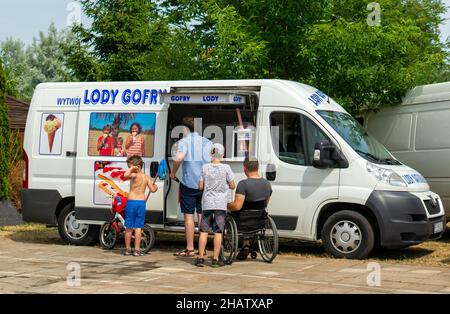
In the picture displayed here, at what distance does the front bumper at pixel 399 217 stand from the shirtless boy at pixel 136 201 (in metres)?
3.28

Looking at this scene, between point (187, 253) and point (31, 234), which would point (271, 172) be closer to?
point (187, 253)

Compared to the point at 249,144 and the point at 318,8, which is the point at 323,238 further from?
the point at 318,8

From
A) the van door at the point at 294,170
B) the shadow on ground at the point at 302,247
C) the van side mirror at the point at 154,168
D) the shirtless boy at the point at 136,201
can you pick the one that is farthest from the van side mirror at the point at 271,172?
the van side mirror at the point at 154,168

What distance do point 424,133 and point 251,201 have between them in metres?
4.20

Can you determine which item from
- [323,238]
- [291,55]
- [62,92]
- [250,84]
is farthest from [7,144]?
[323,238]

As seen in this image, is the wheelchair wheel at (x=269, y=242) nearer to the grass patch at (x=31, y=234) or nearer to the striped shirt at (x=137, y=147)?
the striped shirt at (x=137, y=147)

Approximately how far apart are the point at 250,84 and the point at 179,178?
5.81 ft

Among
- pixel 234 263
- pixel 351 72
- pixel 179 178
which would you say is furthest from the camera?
pixel 351 72

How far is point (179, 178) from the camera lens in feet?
37.5

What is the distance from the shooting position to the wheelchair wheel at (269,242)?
10.3m

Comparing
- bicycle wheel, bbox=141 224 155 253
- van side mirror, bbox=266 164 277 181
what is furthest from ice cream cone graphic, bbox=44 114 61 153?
van side mirror, bbox=266 164 277 181

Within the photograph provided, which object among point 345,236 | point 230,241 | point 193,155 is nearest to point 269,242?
point 230,241

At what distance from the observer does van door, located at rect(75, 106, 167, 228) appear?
1195 centimetres

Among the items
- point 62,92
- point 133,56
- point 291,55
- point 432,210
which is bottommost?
point 432,210
